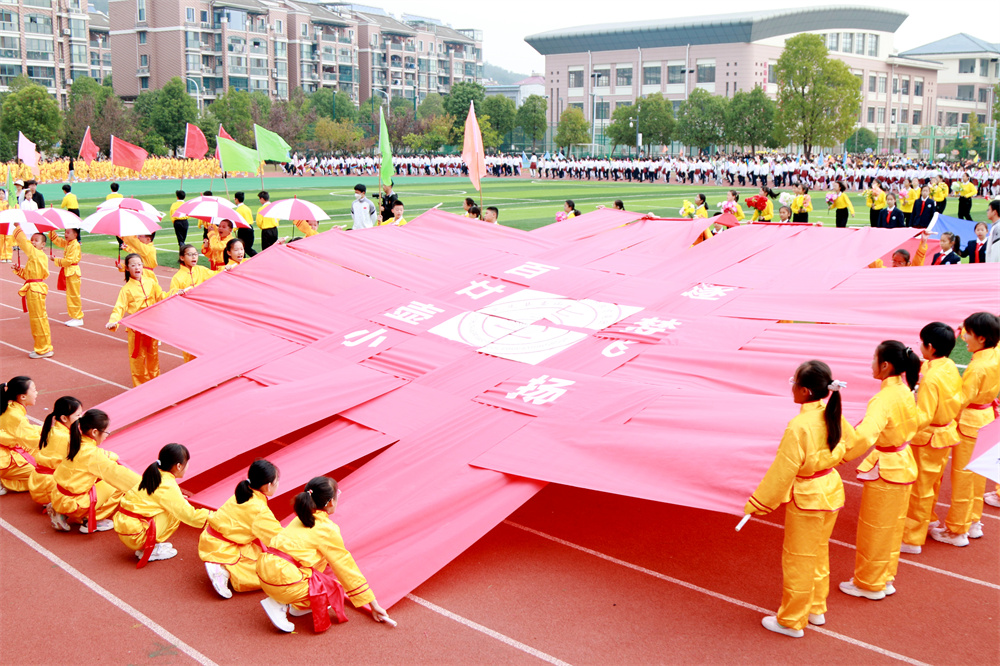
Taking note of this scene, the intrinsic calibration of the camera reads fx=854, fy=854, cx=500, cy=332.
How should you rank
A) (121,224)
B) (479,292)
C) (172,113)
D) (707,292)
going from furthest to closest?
1. (172,113)
2. (121,224)
3. (479,292)
4. (707,292)

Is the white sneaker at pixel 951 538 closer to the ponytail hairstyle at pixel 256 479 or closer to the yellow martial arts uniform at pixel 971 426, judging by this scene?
the yellow martial arts uniform at pixel 971 426

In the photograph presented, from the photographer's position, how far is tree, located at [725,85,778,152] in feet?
200

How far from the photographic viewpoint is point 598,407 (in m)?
6.68

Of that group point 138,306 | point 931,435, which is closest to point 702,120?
point 138,306

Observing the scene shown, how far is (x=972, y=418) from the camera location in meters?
6.31

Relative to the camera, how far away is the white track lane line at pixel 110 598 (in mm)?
5109

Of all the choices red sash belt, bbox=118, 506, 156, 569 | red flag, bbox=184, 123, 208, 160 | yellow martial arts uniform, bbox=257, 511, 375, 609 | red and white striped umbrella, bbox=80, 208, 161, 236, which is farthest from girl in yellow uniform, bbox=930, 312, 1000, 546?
red flag, bbox=184, 123, 208, 160

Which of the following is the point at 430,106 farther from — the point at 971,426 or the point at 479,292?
the point at 971,426

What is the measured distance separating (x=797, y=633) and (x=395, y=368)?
4.14 meters

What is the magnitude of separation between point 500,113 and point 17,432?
69.4 meters

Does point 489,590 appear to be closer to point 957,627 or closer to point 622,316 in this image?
point 957,627

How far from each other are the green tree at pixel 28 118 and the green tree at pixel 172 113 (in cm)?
735

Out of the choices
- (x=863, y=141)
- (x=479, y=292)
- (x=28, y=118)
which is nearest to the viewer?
(x=479, y=292)

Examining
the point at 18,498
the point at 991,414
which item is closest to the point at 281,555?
the point at 18,498
